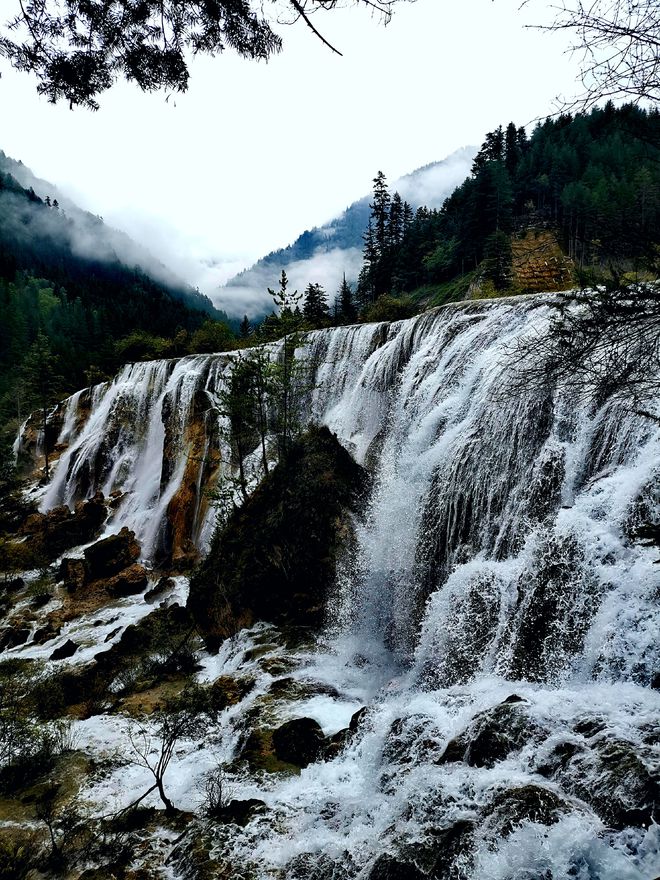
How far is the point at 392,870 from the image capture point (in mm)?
4391

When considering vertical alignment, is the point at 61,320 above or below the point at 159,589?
above

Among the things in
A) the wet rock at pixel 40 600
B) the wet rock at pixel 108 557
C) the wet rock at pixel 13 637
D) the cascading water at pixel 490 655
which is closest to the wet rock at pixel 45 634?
the wet rock at pixel 13 637

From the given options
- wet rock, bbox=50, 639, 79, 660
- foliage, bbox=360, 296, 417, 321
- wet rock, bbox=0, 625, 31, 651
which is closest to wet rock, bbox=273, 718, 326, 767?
wet rock, bbox=50, 639, 79, 660

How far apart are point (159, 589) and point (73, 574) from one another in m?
4.76

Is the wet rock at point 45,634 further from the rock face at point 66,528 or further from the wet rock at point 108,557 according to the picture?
the rock face at point 66,528

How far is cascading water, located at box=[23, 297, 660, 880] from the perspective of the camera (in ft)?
13.8

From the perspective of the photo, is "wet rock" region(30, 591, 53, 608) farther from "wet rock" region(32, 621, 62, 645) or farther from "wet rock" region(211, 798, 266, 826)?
"wet rock" region(211, 798, 266, 826)

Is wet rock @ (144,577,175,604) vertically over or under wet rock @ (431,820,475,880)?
under

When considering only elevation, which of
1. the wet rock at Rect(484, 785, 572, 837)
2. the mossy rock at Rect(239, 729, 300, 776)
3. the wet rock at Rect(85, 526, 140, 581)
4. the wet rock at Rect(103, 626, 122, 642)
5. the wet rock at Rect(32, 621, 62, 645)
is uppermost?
the wet rock at Rect(484, 785, 572, 837)

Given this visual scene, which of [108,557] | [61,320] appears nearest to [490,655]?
[108,557]

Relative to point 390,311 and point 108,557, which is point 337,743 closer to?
point 108,557

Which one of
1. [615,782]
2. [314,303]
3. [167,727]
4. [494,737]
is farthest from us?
[314,303]

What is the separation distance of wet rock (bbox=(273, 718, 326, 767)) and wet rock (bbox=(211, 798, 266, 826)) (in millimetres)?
1069

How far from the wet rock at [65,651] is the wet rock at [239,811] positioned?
10.2m
